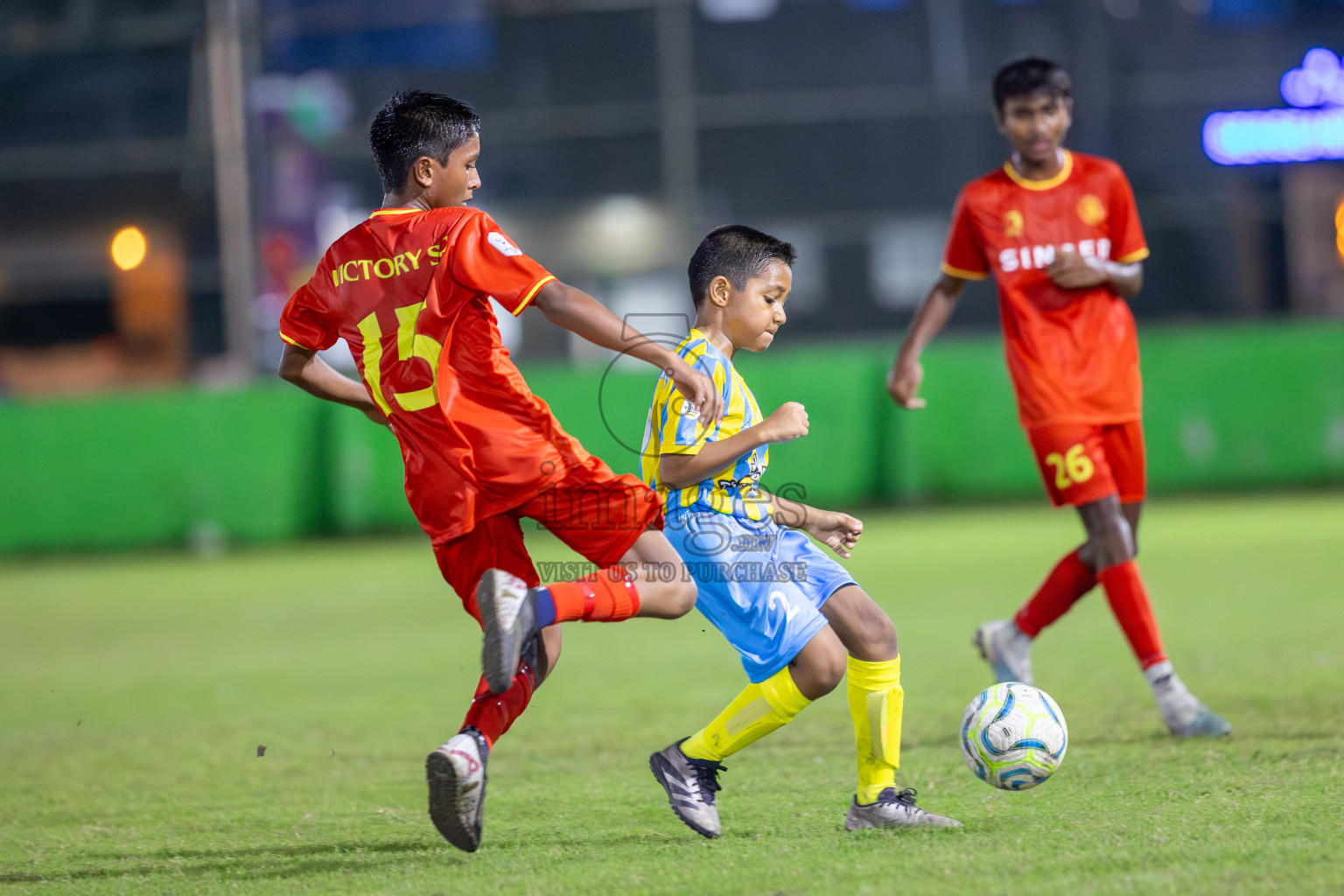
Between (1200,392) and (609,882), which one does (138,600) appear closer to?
(609,882)

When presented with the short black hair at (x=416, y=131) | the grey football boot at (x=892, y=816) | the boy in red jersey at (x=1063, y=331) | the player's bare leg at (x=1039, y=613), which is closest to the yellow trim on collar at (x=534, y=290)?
the short black hair at (x=416, y=131)

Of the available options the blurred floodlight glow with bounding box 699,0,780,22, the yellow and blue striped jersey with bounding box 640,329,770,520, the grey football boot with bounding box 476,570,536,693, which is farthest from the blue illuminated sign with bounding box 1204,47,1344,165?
the grey football boot with bounding box 476,570,536,693

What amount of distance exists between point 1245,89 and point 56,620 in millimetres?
14969

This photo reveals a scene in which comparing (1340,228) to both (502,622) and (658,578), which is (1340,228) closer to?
(658,578)

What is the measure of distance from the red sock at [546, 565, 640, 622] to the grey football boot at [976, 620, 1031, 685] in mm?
2190

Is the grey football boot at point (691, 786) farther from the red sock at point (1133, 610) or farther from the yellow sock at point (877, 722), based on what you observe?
the red sock at point (1133, 610)

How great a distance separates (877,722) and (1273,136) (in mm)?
16082

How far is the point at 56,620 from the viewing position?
30.2 feet

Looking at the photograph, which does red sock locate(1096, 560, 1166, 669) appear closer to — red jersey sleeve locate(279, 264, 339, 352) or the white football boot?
the white football boot

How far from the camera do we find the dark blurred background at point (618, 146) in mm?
17703

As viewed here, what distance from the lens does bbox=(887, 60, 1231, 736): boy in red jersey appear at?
5031 millimetres

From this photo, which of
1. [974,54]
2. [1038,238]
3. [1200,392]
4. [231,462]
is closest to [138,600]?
[231,462]

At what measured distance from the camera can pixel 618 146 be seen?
60.1 ft

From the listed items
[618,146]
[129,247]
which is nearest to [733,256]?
[618,146]
